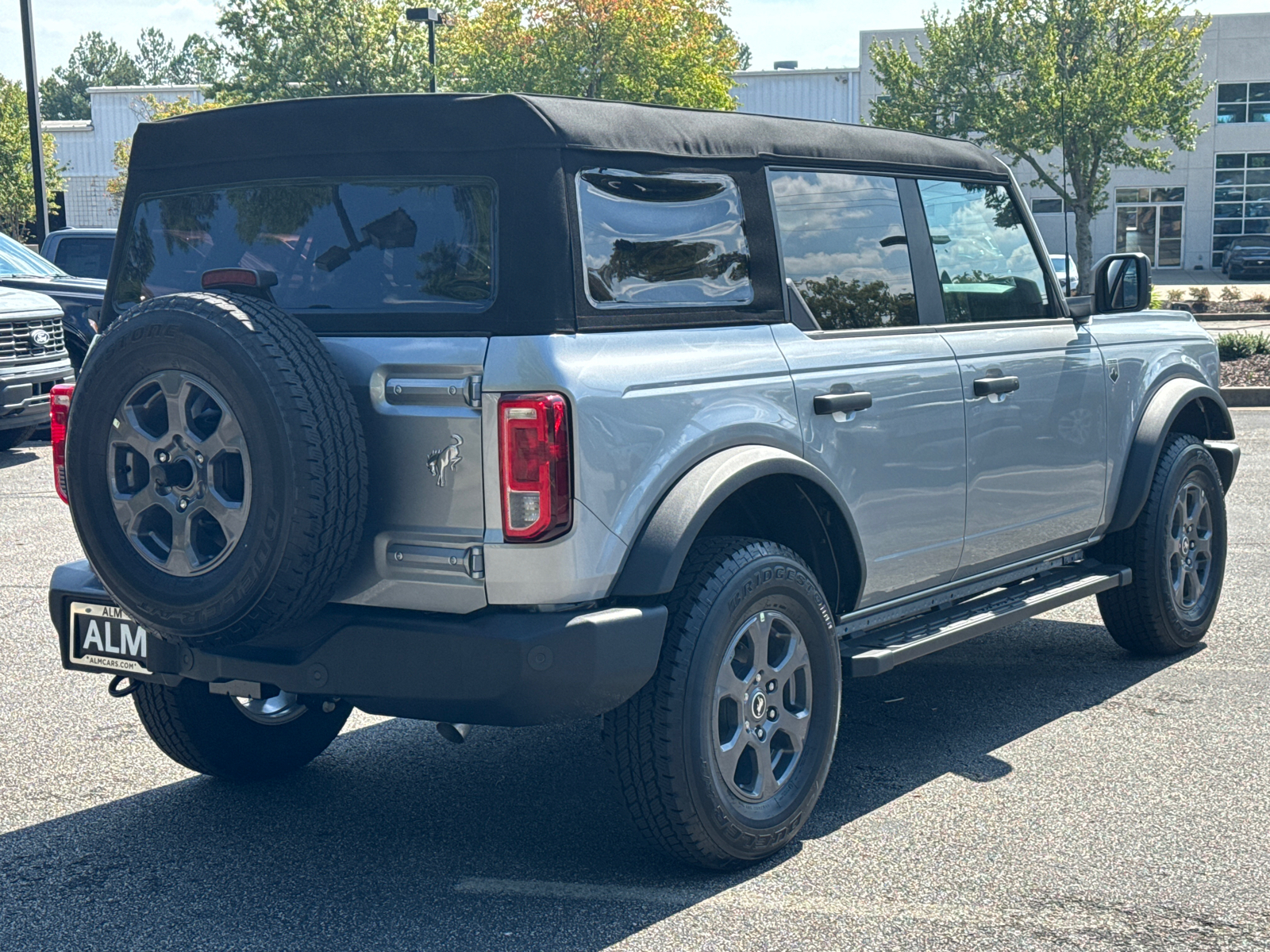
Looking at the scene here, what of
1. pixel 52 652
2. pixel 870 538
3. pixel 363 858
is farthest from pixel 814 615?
pixel 52 652

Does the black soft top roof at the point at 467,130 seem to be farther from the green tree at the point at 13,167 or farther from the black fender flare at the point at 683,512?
the green tree at the point at 13,167

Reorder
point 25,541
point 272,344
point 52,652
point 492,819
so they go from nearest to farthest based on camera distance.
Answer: point 272,344
point 492,819
point 52,652
point 25,541

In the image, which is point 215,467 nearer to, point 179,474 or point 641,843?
point 179,474

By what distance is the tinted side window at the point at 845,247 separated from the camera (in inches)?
172

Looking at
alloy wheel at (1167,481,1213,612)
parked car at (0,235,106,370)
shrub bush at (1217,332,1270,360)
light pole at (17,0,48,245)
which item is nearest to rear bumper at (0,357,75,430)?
parked car at (0,235,106,370)

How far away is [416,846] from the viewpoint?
13.5 feet

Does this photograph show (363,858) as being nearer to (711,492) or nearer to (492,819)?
(492,819)

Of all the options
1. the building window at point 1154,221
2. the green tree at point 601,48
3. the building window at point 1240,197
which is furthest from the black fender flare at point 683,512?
the building window at point 1240,197

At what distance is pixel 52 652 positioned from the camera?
6.25 m

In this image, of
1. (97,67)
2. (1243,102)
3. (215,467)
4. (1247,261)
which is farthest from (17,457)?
(97,67)

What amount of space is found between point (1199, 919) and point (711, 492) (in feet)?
5.06

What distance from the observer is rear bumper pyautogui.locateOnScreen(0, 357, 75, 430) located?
11.7m

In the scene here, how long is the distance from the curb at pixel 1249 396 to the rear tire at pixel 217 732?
1334 cm

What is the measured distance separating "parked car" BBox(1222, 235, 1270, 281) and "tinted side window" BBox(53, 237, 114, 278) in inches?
1618
